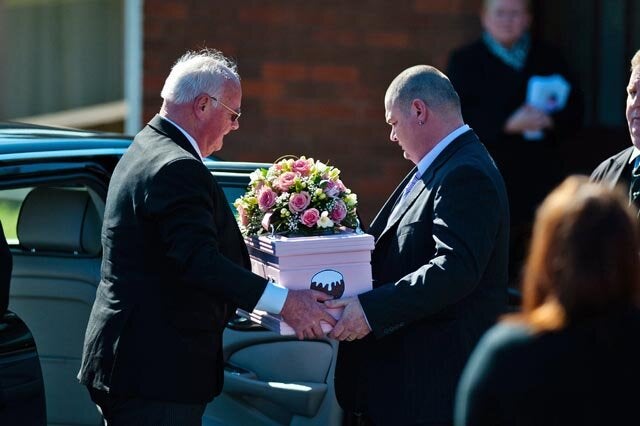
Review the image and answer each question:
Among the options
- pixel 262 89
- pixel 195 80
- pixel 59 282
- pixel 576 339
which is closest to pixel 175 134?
pixel 195 80

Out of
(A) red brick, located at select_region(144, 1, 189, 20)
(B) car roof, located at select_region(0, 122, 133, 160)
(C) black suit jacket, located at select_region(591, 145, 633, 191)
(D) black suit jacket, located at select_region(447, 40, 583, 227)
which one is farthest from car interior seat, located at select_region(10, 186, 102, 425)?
(A) red brick, located at select_region(144, 1, 189, 20)

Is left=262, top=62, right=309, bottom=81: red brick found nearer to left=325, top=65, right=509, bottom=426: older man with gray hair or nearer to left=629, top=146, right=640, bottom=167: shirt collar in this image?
left=629, top=146, right=640, bottom=167: shirt collar

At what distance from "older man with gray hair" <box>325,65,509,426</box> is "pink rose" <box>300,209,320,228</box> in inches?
8.9

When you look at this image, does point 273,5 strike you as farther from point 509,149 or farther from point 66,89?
point 66,89

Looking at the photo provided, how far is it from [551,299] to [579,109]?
16.0ft

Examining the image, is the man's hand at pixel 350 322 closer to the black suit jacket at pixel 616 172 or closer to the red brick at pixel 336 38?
the black suit jacket at pixel 616 172

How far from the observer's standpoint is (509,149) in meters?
7.18

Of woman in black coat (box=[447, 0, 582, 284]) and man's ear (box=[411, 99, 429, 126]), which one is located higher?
man's ear (box=[411, 99, 429, 126])

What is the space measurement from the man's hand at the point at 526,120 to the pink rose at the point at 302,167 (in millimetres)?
3216

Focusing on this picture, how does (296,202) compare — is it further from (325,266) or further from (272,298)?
(272,298)

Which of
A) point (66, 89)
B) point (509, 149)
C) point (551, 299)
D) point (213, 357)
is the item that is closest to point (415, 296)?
point (213, 357)

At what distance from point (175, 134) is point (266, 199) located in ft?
1.22

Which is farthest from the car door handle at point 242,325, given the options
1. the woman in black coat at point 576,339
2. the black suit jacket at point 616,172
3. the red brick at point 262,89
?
the red brick at point 262,89

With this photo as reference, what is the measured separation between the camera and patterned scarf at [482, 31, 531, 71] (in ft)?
23.5
